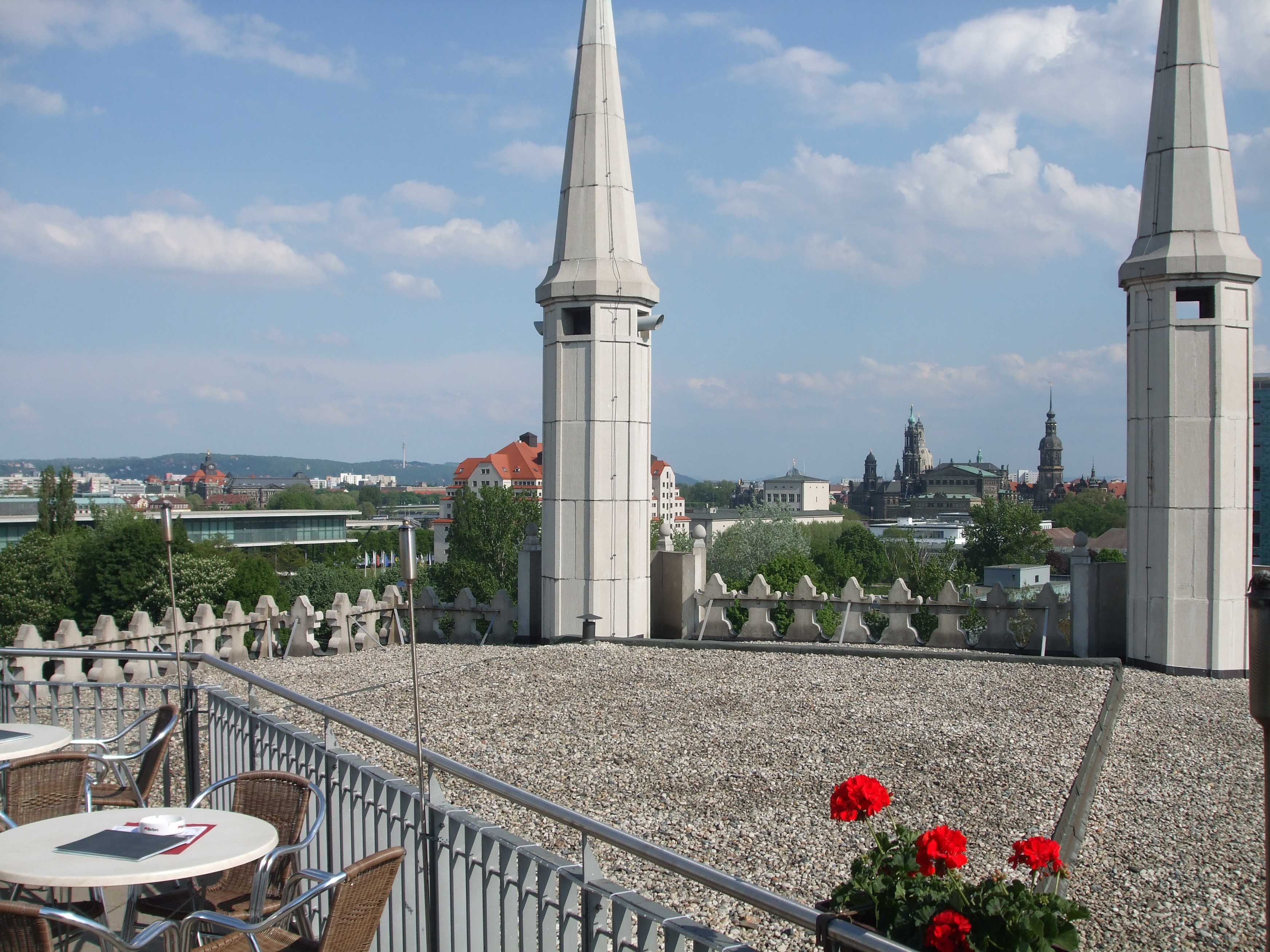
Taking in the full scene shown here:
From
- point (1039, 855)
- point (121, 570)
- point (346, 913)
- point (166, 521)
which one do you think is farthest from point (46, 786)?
point (121, 570)

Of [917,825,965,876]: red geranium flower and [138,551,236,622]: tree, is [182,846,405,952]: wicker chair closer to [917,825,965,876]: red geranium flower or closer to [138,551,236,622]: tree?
[917,825,965,876]: red geranium flower

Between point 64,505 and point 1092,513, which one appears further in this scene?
point 1092,513

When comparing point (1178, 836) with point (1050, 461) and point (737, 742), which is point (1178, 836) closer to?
point (737, 742)

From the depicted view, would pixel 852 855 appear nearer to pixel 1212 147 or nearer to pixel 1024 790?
pixel 1024 790

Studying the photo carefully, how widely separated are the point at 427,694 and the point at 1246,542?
10.4 metres

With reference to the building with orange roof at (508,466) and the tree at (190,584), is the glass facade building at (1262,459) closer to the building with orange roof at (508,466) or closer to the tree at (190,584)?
the tree at (190,584)

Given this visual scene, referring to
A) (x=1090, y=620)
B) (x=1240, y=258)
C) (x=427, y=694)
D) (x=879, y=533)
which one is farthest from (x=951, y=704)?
(x=879, y=533)

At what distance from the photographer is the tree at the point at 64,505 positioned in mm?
62969

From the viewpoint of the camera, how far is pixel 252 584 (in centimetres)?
4944

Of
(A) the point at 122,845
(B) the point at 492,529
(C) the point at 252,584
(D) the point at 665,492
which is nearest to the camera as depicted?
(A) the point at 122,845

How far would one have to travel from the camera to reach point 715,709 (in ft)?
35.0

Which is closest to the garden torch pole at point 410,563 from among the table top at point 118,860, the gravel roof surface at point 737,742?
the table top at point 118,860

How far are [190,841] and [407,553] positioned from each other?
5.15 feet

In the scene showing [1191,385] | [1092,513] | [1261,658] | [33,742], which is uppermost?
[1191,385]
